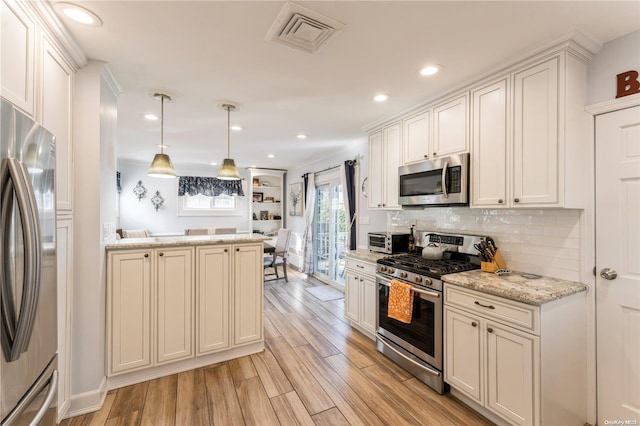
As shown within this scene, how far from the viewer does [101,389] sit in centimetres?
207

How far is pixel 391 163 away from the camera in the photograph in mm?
3176

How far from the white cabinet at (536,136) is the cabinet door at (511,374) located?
888 millimetres

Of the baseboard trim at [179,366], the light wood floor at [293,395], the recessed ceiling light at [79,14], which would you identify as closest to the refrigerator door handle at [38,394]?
the light wood floor at [293,395]

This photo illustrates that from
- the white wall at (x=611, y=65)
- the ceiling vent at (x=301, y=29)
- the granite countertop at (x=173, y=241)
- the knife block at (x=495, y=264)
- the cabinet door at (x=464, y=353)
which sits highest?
the ceiling vent at (x=301, y=29)

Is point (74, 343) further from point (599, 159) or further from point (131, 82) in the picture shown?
point (599, 159)

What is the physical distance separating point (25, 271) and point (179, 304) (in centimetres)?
152

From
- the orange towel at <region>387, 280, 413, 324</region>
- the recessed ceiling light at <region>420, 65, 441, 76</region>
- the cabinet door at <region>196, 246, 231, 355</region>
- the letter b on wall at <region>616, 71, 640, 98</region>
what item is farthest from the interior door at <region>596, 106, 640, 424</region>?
the cabinet door at <region>196, 246, 231, 355</region>

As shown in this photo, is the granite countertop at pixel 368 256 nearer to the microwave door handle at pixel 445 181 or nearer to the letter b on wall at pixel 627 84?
the microwave door handle at pixel 445 181

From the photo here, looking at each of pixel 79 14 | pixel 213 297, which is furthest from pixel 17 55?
pixel 213 297

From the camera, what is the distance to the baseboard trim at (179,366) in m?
2.27

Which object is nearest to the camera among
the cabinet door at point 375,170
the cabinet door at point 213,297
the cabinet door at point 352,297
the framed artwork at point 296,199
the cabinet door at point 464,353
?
the cabinet door at point 464,353

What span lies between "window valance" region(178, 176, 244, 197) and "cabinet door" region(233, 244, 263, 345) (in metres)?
4.42

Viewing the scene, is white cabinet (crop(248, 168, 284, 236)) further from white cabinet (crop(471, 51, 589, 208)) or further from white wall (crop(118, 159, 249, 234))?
white cabinet (crop(471, 51, 589, 208))

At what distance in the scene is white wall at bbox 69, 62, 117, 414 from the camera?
1960mm
